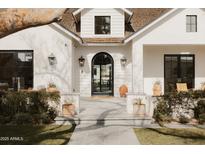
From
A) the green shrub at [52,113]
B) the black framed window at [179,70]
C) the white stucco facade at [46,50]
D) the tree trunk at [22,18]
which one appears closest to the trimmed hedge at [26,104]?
the green shrub at [52,113]

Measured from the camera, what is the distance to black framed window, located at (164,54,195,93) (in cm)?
2173

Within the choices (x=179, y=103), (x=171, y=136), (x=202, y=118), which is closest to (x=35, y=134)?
(x=171, y=136)

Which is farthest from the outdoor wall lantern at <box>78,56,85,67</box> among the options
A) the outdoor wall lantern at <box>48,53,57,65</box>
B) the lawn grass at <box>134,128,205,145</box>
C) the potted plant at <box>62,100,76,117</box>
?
the lawn grass at <box>134,128,205,145</box>

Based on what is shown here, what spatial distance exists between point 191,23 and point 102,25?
18.5 ft

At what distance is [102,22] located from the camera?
22422 mm

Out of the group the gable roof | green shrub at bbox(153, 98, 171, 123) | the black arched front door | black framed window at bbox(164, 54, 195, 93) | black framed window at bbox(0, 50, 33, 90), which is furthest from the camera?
the gable roof

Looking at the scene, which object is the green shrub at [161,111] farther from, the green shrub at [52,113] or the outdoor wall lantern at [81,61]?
the outdoor wall lantern at [81,61]

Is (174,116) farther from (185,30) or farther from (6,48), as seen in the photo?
(6,48)

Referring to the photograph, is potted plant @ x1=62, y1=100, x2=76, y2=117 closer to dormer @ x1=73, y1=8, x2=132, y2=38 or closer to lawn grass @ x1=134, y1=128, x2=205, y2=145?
lawn grass @ x1=134, y1=128, x2=205, y2=145

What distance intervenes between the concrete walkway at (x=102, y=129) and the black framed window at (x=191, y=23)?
738 centimetres

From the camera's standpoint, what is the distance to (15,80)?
19.7m

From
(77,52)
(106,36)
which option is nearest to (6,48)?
(77,52)

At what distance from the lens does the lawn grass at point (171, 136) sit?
9.78 metres

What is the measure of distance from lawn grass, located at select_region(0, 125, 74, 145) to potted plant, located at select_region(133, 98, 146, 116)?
282 cm
